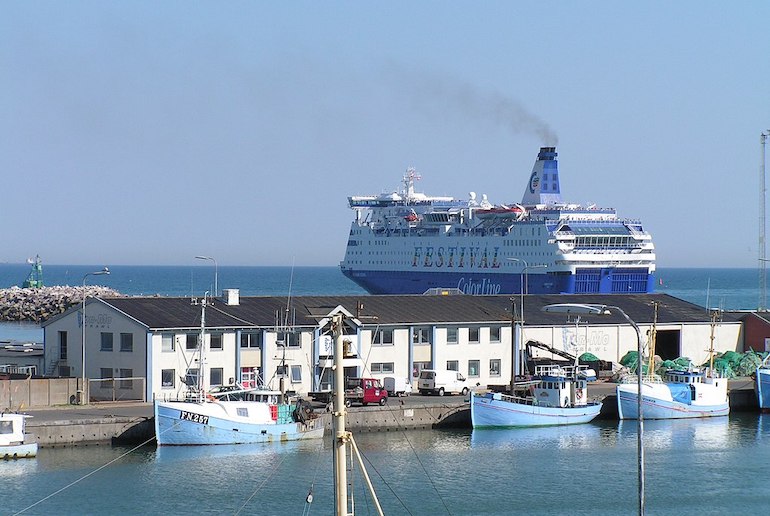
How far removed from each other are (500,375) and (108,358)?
50.9 ft

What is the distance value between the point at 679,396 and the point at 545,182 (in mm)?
80262

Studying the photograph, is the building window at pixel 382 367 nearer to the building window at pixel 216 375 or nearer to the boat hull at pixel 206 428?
the building window at pixel 216 375

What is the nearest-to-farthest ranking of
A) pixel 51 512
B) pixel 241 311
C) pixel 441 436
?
pixel 51 512, pixel 441 436, pixel 241 311

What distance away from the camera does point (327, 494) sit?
121 ft

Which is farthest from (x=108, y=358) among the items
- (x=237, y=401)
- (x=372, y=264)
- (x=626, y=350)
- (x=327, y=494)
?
(x=372, y=264)

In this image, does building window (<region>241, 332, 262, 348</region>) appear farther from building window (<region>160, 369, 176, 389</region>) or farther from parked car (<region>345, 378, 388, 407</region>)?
parked car (<region>345, 378, 388, 407</region>)

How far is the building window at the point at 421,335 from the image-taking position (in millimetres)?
55031

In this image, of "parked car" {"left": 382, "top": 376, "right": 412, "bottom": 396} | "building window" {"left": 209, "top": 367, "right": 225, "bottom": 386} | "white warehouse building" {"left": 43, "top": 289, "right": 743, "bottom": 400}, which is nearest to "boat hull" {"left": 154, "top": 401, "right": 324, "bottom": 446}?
"white warehouse building" {"left": 43, "top": 289, "right": 743, "bottom": 400}

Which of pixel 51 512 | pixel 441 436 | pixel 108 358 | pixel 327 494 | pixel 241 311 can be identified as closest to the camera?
pixel 51 512

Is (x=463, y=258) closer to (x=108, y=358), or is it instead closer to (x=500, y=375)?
(x=500, y=375)

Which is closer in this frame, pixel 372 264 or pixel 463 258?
pixel 463 258

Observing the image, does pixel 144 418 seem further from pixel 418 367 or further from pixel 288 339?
pixel 418 367

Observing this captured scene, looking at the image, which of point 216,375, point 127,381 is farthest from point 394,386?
point 127,381

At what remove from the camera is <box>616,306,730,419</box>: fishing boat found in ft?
173
